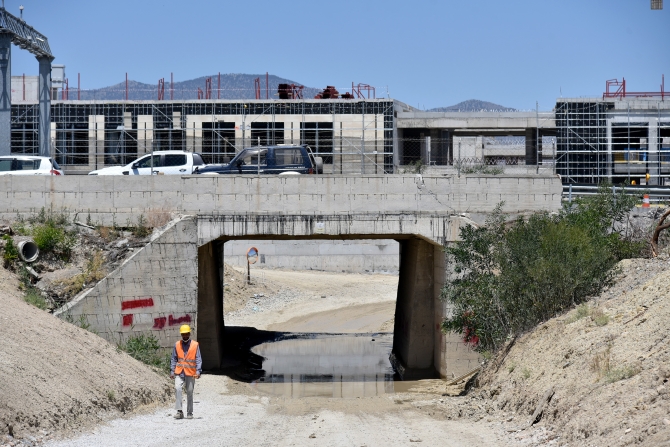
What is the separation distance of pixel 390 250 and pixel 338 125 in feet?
25.7

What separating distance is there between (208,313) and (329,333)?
11630 millimetres

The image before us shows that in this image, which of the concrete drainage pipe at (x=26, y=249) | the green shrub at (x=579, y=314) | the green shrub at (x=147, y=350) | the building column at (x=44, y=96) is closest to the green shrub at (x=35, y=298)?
the concrete drainage pipe at (x=26, y=249)

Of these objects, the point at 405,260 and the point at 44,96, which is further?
the point at 44,96

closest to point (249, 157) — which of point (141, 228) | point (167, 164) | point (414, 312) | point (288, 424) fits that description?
point (167, 164)

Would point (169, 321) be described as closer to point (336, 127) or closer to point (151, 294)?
point (151, 294)

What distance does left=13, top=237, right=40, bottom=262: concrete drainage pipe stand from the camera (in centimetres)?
2295

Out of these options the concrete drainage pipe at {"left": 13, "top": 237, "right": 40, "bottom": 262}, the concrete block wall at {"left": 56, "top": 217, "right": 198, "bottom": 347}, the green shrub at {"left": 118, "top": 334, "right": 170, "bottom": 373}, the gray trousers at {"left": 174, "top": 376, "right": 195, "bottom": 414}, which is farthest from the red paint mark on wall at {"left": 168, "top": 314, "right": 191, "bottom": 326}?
the gray trousers at {"left": 174, "top": 376, "right": 195, "bottom": 414}

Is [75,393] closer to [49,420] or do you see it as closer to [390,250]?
[49,420]

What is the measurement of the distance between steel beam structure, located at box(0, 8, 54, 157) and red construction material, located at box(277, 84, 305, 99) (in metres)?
20.3

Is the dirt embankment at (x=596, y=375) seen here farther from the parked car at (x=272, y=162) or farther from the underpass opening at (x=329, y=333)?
the parked car at (x=272, y=162)

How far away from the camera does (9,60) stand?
108ft

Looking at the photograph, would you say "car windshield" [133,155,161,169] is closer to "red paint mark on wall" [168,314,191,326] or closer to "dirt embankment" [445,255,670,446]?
"red paint mark on wall" [168,314,191,326]

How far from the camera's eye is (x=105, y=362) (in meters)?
17.7

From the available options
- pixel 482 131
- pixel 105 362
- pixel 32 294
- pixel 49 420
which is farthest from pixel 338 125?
pixel 49 420
